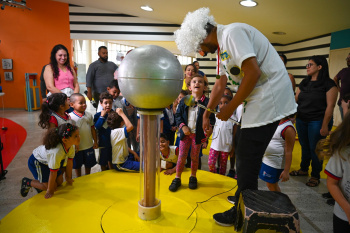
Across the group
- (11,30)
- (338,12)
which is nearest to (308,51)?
(338,12)

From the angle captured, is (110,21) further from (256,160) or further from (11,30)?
(256,160)

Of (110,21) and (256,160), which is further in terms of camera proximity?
(110,21)

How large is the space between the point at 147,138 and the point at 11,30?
9799 mm

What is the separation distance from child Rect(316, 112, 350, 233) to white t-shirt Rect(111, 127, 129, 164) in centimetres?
211

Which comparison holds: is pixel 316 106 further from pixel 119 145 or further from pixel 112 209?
pixel 112 209

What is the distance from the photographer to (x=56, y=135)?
2.29 meters

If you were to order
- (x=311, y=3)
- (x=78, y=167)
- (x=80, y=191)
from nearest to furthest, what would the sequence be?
(x=80, y=191), (x=78, y=167), (x=311, y=3)

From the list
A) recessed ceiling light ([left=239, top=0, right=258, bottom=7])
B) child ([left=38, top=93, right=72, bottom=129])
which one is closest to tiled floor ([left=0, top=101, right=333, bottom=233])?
child ([left=38, top=93, right=72, bottom=129])

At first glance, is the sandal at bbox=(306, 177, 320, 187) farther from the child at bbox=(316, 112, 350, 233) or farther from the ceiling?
the ceiling

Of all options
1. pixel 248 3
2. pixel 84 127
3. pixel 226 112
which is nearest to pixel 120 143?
pixel 84 127

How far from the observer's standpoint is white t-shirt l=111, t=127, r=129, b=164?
2.92 metres

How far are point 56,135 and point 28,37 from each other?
860 cm

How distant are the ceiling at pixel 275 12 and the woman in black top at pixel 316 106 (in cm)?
183

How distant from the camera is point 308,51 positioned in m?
7.69
